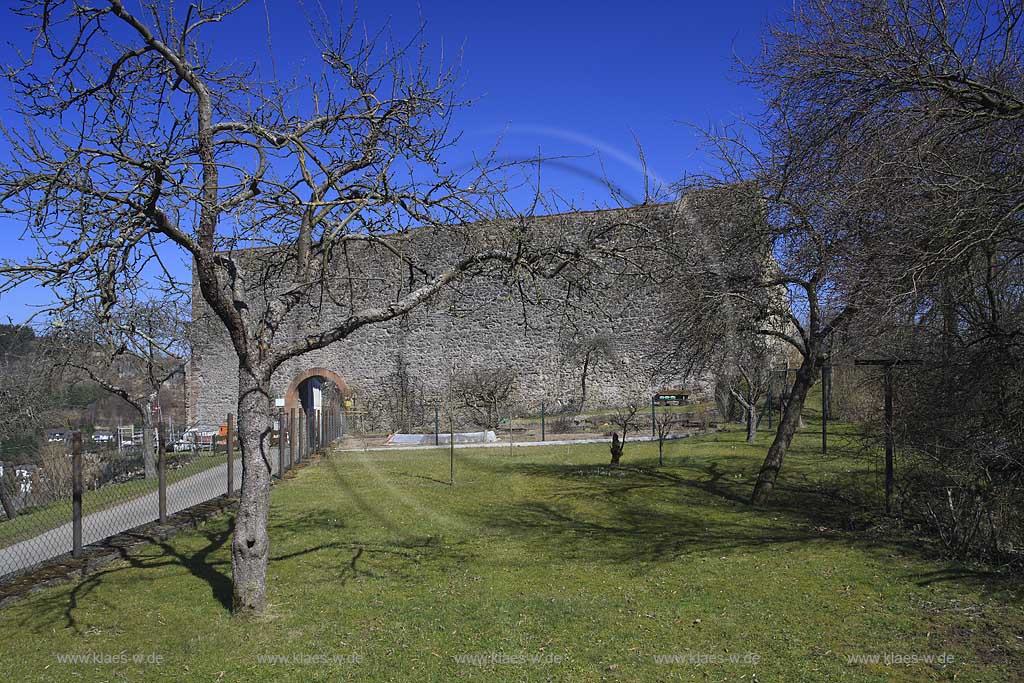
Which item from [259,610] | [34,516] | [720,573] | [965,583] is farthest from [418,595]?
[34,516]

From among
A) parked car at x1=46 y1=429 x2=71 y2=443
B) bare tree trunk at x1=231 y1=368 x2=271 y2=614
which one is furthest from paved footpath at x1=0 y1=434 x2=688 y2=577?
bare tree trunk at x1=231 y1=368 x2=271 y2=614

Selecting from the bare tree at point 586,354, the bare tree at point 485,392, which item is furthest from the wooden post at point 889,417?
the bare tree at point 586,354

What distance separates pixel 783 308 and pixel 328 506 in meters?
6.31

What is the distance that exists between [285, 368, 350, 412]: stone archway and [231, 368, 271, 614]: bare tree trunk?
907 inches

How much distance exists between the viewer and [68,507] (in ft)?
28.9

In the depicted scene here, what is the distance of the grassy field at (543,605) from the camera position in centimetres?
427

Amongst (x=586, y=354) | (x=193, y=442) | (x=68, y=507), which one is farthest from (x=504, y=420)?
(x=68, y=507)

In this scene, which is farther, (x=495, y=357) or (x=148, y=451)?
(x=495, y=357)

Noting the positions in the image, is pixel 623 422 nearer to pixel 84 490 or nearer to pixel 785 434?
pixel 785 434

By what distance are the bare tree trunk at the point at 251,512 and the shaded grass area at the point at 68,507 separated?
3887 mm

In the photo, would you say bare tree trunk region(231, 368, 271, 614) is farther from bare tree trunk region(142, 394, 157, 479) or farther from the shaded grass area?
bare tree trunk region(142, 394, 157, 479)

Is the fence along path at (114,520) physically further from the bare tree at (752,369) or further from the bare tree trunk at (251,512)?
the bare tree at (752,369)

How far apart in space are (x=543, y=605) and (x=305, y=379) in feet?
80.6

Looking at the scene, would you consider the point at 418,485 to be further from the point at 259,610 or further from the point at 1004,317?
the point at 1004,317
